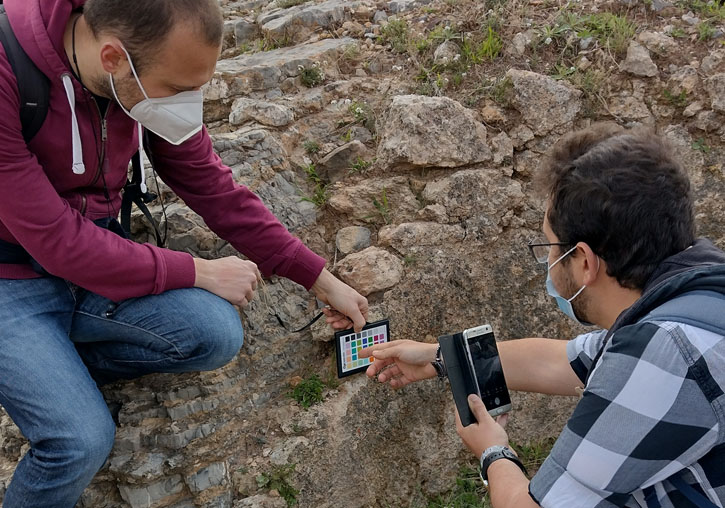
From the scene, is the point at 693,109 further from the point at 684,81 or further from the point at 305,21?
the point at 305,21

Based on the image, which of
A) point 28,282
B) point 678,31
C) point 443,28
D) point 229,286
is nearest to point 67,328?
point 28,282

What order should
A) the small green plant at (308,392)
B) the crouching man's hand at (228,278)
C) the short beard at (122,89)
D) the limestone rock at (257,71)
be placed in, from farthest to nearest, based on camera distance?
the limestone rock at (257,71) → the small green plant at (308,392) → the crouching man's hand at (228,278) → the short beard at (122,89)

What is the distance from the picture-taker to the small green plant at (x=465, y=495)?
3.27 m

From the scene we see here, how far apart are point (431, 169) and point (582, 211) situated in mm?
1743

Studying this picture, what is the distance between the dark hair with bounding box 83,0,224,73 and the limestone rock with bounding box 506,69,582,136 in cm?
222

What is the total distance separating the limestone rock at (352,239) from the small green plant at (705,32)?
2.45 meters

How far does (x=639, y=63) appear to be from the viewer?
12.8ft

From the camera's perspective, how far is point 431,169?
367 cm

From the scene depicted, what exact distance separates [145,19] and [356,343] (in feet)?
5.45

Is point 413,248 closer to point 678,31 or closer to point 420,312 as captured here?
point 420,312

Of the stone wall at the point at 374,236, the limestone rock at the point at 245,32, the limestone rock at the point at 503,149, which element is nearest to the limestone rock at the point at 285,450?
the stone wall at the point at 374,236

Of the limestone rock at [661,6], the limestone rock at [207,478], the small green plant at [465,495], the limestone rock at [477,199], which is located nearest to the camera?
the limestone rock at [207,478]

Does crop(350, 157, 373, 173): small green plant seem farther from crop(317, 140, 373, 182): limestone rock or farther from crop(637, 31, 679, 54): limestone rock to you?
crop(637, 31, 679, 54): limestone rock

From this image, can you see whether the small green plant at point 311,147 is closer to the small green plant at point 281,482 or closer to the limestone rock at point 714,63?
the small green plant at point 281,482
